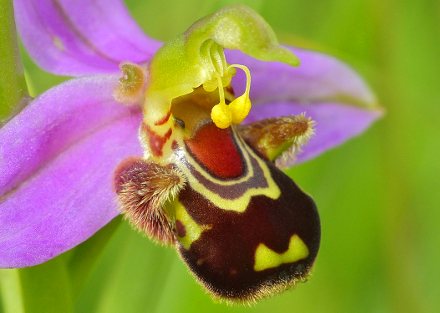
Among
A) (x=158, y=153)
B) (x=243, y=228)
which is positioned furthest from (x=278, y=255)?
(x=158, y=153)

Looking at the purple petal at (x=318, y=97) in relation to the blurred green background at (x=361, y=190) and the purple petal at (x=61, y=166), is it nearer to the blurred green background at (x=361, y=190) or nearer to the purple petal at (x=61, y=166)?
the blurred green background at (x=361, y=190)

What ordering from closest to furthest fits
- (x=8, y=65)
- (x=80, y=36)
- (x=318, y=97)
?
(x=8, y=65)
(x=80, y=36)
(x=318, y=97)

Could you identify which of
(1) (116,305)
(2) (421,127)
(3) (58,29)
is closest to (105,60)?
(3) (58,29)

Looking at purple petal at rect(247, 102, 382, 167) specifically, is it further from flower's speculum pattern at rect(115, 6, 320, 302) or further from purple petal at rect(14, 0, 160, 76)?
purple petal at rect(14, 0, 160, 76)

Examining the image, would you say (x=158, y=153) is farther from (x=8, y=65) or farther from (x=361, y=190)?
(x=361, y=190)

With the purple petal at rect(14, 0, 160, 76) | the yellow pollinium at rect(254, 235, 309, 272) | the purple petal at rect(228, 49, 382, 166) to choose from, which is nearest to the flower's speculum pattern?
the yellow pollinium at rect(254, 235, 309, 272)

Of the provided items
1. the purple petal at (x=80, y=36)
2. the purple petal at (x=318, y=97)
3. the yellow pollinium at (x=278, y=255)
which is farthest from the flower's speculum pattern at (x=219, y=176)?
the purple petal at (x=318, y=97)

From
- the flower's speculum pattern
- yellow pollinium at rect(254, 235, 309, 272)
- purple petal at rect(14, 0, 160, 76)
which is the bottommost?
yellow pollinium at rect(254, 235, 309, 272)
